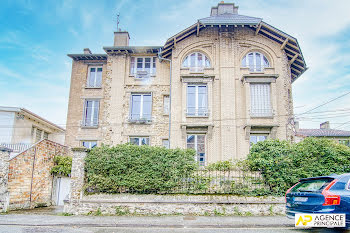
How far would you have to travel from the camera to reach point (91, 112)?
1962 centimetres

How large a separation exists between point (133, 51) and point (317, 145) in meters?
14.0

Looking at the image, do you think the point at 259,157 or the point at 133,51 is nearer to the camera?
the point at 259,157

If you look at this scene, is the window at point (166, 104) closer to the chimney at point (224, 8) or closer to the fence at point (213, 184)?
the chimney at point (224, 8)

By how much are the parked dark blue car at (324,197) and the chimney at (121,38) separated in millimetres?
17018

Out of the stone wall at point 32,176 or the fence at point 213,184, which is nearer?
the fence at point 213,184

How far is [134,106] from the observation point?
18.8 meters

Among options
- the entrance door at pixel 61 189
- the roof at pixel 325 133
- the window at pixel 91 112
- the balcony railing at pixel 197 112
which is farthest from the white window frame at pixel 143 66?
the roof at pixel 325 133

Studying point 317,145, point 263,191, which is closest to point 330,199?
point 263,191

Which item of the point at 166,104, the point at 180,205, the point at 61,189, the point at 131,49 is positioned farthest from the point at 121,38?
the point at 180,205

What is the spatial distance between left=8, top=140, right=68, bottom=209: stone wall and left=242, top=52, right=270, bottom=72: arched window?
1364 cm

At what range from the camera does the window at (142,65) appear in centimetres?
1934

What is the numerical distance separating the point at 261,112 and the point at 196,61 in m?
5.74

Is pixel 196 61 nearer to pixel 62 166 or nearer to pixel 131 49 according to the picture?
pixel 131 49

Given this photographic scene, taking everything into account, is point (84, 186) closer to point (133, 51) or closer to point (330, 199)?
point (330, 199)
